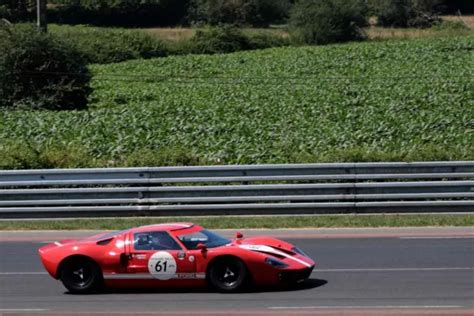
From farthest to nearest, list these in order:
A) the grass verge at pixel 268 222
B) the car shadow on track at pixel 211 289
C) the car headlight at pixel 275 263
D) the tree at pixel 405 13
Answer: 1. the tree at pixel 405 13
2. the grass verge at pixel 268 222
3. the car shadow on track at pixel 211 289
4. the car headlight at pixel 275 263

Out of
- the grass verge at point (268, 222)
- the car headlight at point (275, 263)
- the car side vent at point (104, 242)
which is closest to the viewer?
the car headlight at point (275, 263)

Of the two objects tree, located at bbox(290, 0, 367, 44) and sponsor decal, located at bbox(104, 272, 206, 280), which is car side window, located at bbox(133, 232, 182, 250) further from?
tree, located at bbox(290, 0, 367, 44)

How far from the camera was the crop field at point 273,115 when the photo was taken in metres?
24.4

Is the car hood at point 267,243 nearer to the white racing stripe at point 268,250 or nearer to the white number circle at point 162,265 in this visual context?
the white racing stripe at point 268,250

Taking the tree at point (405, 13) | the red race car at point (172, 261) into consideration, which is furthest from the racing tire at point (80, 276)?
the tree at point (405, 13)

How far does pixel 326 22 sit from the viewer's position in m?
69.3

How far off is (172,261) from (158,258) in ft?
0.65

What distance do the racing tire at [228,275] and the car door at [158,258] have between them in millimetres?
275

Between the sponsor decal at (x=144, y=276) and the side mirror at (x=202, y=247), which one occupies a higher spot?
the side mirror at (x=202, y=247)

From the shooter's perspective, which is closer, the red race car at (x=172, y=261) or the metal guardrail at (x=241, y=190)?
the red race car at (x=172, y=261)

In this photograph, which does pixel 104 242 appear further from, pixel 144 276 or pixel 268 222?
pixel 268 222

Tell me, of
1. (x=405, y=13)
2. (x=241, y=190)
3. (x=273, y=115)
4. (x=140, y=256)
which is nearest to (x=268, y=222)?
(x=241, y=190)

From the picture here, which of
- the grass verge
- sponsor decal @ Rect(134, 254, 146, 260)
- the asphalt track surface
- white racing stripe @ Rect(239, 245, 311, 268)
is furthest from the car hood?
the grass verge

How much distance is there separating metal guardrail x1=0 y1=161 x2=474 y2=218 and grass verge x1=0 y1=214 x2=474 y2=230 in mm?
299
